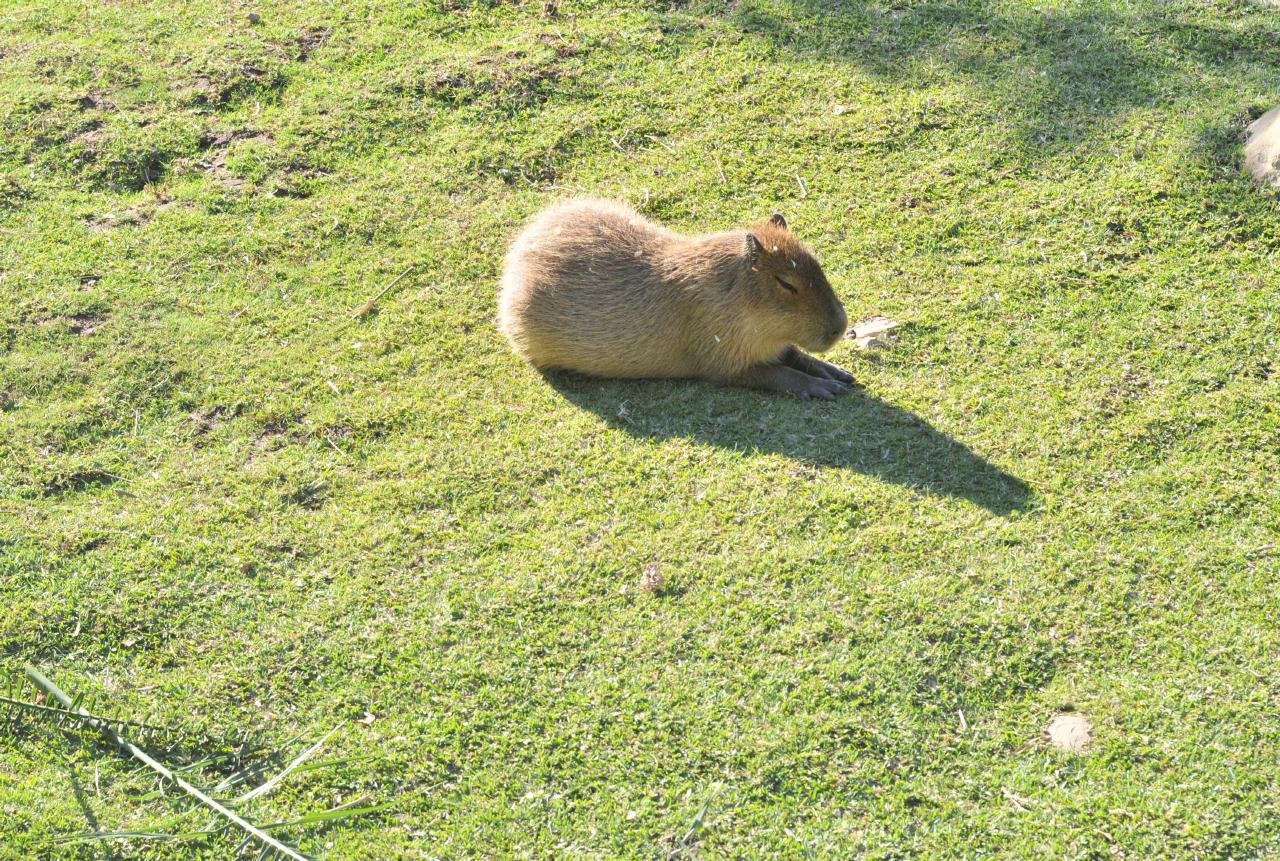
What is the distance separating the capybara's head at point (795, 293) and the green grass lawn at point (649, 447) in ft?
0.87

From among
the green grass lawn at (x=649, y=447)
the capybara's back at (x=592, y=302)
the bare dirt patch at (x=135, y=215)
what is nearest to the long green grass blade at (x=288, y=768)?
the green grass lawn at (x=649, y=447)

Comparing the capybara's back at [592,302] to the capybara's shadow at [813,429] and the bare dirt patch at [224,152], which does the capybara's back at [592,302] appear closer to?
the capybara's shadow at [813,429]

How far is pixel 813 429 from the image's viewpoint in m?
4.23

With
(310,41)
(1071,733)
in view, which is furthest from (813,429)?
(310,41)

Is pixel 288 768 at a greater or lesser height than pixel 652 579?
lesser

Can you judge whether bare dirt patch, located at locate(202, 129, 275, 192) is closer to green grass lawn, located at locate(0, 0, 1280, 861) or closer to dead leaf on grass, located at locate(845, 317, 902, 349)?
green grass lawn, located at locate(0, 0, 1280, 861)

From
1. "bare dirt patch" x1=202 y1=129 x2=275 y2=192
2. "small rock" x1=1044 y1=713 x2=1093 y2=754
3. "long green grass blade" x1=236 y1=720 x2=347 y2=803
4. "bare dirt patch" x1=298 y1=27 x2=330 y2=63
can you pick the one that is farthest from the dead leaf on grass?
"bare dirt patch" x1=298 y1=27 x2=330 y2=63

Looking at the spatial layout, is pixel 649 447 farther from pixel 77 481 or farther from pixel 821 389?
pixel 77 481

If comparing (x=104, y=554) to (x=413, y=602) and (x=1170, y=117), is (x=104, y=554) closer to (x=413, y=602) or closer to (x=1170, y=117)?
(x=413, y=602)

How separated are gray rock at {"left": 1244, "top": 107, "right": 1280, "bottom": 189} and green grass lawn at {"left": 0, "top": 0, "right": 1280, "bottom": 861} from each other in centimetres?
11

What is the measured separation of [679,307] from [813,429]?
0.75m

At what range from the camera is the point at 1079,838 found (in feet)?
9.43

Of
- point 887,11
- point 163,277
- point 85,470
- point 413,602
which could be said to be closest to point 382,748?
point 413,602

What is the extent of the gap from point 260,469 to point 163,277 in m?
1.47
